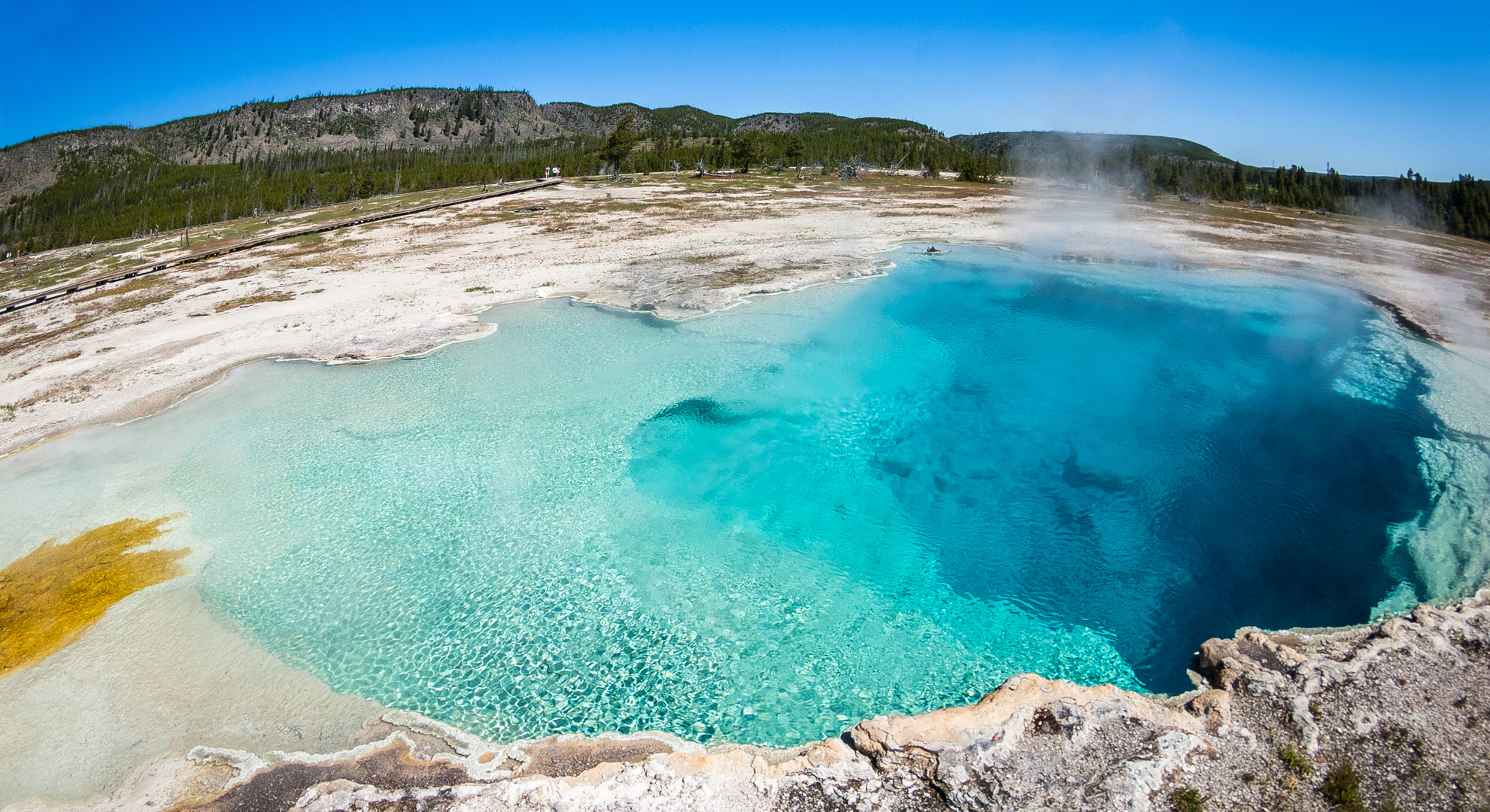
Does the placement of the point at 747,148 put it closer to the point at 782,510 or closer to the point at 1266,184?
the point at 1266,184

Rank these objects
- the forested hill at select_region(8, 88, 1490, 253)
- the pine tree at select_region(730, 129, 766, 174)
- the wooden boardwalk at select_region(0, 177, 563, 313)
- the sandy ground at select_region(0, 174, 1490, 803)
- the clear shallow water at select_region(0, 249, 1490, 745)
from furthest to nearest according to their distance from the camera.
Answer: the pine tree at select_region(730, 129, 766, 174)
the forested hill at select_region(8, 88, 1490, 253)
the wooden boardwalk at select_region(0, 177, 563, 313)
the clear shallow water at select_region(0, 249, 1490, 745)
the sandy ground at select_region(0, 174, 1490, 803)

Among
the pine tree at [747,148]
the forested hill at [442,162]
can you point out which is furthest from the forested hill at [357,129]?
the pine tree at [747,148]

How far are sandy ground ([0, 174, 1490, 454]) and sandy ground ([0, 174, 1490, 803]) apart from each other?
104mm

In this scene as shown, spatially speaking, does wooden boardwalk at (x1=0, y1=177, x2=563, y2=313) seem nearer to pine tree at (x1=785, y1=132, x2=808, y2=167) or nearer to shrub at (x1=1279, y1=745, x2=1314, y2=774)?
shrub at (x1=1279, y1=745, x2=1314, y2=774)

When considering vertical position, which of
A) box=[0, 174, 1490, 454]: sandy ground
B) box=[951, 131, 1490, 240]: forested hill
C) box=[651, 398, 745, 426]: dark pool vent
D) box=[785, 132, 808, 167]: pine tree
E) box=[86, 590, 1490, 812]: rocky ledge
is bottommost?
box=[86, 590, 1490, 812]: rocky ledge

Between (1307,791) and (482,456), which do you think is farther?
(482,456)

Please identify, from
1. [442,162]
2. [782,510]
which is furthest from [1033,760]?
[442,162]

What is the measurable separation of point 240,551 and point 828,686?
7.46 meters

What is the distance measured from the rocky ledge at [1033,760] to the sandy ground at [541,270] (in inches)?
420

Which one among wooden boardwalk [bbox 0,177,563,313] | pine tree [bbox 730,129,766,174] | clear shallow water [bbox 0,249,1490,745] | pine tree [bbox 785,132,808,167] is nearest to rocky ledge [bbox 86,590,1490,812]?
clear shallow water [bbox 0,249,1490,745]

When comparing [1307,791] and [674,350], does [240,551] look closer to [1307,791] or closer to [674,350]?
[674,350]

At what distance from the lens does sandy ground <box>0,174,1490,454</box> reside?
45.3 ft

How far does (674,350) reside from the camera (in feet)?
45.4

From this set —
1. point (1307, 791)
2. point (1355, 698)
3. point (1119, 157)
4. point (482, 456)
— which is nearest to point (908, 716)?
point (1307, 791)
